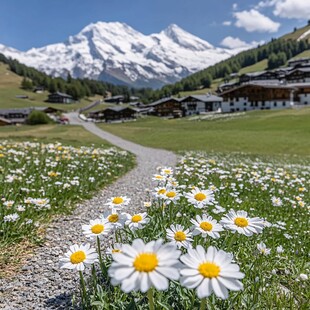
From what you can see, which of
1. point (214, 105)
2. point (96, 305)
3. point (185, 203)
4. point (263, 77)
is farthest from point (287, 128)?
point (263, 77)

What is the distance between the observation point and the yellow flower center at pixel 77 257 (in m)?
2.90

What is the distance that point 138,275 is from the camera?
1817mm

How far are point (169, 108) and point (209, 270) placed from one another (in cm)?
13640

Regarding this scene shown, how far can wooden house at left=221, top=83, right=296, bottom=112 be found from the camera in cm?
10294

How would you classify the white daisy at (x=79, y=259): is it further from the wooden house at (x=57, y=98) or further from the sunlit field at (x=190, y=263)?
the wooden house at (x=57, y=98)

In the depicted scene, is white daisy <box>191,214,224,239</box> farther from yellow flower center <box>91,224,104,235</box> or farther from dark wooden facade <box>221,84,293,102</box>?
dark wooden facade <box>221,84,293,102</box>

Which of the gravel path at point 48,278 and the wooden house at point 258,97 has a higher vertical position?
the wooden house at point 258,97

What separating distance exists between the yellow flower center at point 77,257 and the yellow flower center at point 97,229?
9.8 inches

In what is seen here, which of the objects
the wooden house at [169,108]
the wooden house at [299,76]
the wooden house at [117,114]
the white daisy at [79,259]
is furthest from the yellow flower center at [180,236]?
the wooden house at [299,76]

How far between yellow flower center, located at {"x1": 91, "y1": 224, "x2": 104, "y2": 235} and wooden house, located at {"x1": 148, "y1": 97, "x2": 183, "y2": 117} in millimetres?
129054

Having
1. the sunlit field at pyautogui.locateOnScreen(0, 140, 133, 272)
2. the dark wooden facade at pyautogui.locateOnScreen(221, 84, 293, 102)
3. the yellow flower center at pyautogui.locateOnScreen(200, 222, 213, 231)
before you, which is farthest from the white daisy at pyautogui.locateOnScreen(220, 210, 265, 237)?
the dark wooden facade at pyautogui.locateOnScreen(221, 84, 293, 102)

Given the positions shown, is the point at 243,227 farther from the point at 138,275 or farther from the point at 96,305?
the point at 96,305

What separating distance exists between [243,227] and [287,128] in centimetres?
5955

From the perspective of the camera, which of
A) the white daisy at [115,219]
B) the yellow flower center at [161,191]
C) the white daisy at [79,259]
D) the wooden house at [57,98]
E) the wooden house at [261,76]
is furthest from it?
the wooden house at [57,98]
